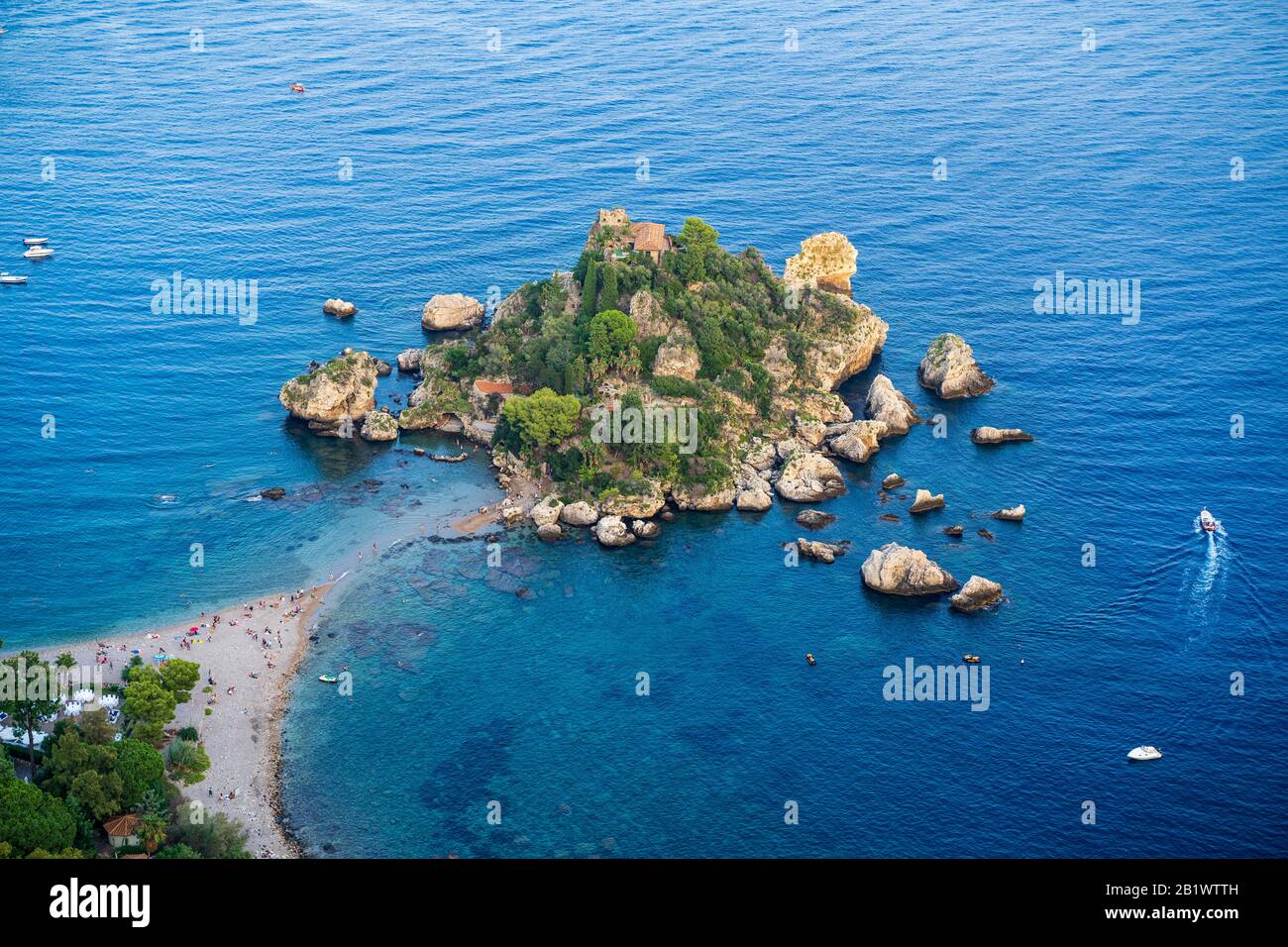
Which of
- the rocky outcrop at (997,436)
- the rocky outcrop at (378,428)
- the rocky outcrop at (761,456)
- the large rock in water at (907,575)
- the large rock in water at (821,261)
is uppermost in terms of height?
the large rock in water at (821,261)

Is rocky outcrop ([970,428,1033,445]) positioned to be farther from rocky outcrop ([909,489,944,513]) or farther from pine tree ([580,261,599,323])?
pine tree ([580,261,599,323])

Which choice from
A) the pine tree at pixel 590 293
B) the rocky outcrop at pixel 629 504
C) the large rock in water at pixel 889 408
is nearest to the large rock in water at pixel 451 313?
the pine tree at pixel 590 293

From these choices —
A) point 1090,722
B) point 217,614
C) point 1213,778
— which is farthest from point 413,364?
point 1213,778

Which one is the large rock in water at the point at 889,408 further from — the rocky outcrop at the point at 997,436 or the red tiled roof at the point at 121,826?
the red tiled roof at the point at 121,826

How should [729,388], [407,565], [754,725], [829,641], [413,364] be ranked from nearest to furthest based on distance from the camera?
[754,725], [829,641], [407,565], [729,388], [413,364]

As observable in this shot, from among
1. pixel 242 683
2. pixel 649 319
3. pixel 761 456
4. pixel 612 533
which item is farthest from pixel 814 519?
pixel 242 683

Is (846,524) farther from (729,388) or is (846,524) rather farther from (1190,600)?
(1190,600)
